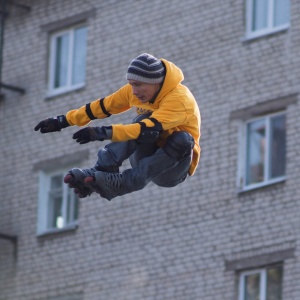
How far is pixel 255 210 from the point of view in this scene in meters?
29.2

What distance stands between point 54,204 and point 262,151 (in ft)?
16.7

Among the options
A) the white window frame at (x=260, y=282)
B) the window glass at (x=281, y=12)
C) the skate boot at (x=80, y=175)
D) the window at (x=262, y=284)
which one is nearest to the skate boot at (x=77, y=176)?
the skate boot at (x=80, y=175)

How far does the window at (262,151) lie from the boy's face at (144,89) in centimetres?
1250

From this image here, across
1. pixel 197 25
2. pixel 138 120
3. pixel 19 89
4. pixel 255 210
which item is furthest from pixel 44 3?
pixel 138 120

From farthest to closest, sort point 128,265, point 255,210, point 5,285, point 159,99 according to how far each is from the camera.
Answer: point 5,285 → point 128,265 → point 255,210 → point 159,99

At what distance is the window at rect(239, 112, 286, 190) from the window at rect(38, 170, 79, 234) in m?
4.30

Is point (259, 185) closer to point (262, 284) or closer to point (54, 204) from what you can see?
point (262, 284)

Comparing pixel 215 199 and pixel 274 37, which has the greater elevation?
pixel 274 37

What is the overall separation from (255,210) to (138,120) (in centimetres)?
1257

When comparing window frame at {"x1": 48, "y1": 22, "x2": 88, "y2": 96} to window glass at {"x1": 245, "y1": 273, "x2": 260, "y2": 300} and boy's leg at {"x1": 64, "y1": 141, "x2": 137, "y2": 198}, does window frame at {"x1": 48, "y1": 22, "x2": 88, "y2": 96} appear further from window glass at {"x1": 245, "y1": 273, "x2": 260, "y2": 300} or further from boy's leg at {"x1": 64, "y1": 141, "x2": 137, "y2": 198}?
boy's leg at {"x1": 64, "y1": 141, "x2": 137, "y2": 198}

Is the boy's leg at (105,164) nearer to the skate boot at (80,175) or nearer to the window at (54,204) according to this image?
the skate boot at (80,175)

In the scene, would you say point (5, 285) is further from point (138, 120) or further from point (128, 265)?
point (138, 120)

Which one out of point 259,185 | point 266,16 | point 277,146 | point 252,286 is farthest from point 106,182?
point 266,16

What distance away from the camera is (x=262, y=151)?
2986cm
